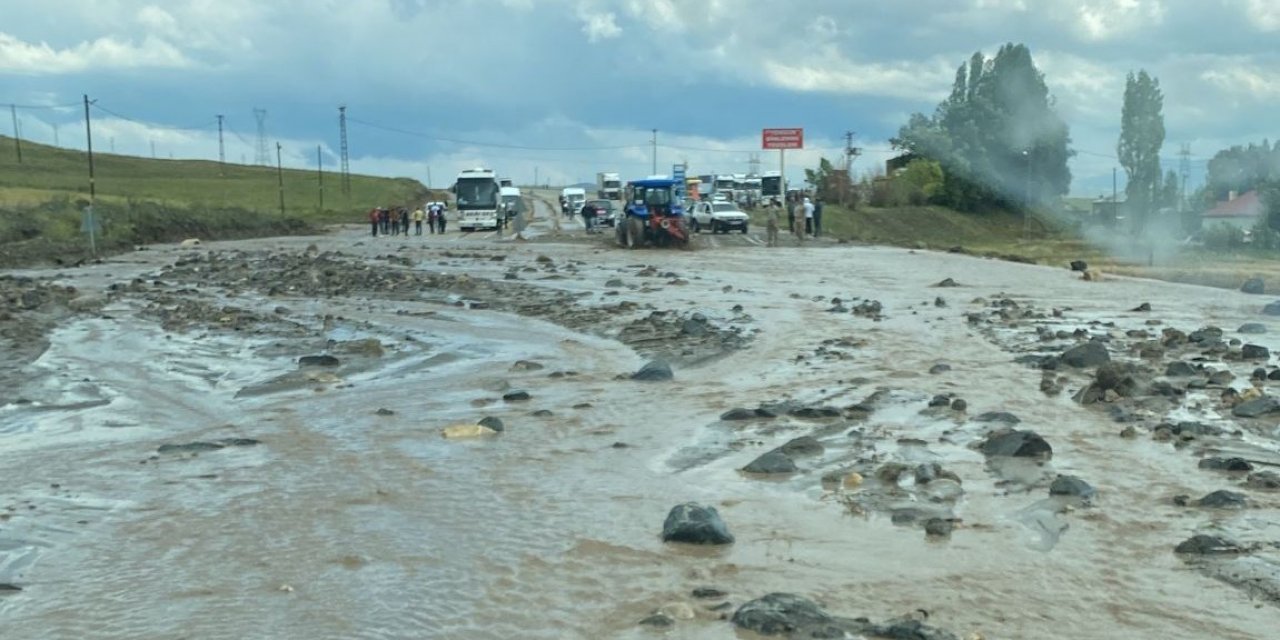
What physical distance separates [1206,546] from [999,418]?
4697 millimetres

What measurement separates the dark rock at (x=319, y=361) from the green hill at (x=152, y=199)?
2829cm

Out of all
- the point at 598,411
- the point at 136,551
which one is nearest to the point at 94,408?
the point at 598,411

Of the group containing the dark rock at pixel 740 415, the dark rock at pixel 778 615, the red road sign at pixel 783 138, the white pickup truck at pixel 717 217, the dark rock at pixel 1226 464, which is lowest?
the dark rock at pixel 740 415

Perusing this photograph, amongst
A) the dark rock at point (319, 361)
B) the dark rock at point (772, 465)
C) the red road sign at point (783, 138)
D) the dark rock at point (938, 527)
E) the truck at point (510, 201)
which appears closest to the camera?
the dark rock at point (938, 527)

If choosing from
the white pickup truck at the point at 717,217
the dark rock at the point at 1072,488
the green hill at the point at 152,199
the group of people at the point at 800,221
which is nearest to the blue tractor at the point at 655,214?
the group of people at the point at 800,221

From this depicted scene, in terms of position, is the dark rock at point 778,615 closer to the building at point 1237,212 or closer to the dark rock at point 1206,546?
the dark rock at point 1206,546

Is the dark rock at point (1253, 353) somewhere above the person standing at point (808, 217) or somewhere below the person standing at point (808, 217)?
below

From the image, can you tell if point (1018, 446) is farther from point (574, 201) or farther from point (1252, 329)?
point (574, 201)

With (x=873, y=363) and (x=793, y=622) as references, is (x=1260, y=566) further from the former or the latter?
(x=873, y=363)

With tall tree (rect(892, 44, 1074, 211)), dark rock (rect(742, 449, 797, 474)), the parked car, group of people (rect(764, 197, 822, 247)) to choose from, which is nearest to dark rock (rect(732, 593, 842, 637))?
dark rock (rect(742, 449, 797, 474))

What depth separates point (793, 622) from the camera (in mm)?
6473

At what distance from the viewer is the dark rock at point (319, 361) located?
680 inches

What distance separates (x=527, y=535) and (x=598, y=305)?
56.5 feet

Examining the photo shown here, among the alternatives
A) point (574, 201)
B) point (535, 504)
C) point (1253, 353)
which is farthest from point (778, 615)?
point (574, 201)
